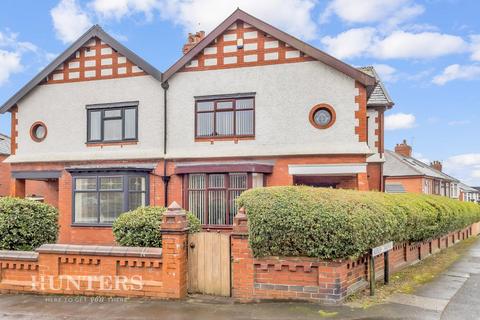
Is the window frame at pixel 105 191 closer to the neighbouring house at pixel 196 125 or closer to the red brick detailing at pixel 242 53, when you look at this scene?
the neighbouring house at pixel 196 125

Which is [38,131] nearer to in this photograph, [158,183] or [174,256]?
[158,183]

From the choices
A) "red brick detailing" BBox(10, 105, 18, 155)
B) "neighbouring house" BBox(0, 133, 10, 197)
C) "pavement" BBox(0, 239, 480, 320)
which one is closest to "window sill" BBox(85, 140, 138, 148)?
"red brick detailing" BBox(10, 105, 18, 155)

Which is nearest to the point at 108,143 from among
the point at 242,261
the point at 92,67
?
the point at 92,67

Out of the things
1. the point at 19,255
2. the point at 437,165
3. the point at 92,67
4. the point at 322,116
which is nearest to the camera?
the point at 19,255

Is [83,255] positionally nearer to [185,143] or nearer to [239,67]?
[185,143]

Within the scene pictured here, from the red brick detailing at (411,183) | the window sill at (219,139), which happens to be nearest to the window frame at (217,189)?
the window sill at (219,139)

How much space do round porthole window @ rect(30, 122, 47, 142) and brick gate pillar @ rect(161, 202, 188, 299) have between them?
11300mm

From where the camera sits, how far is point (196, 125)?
53.5ft

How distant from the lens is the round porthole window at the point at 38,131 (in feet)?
59.3

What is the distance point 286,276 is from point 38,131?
1378 cm

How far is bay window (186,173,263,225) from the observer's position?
15.3 meters

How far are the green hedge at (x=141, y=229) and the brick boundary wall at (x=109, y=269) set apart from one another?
98 cm

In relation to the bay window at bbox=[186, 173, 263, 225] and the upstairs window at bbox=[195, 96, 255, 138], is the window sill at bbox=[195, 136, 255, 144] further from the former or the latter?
the bay window at bbox=[186, 173, 263, 225]

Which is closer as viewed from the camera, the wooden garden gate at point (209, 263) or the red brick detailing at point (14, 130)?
the wooden garden gate at point (209, 263)
